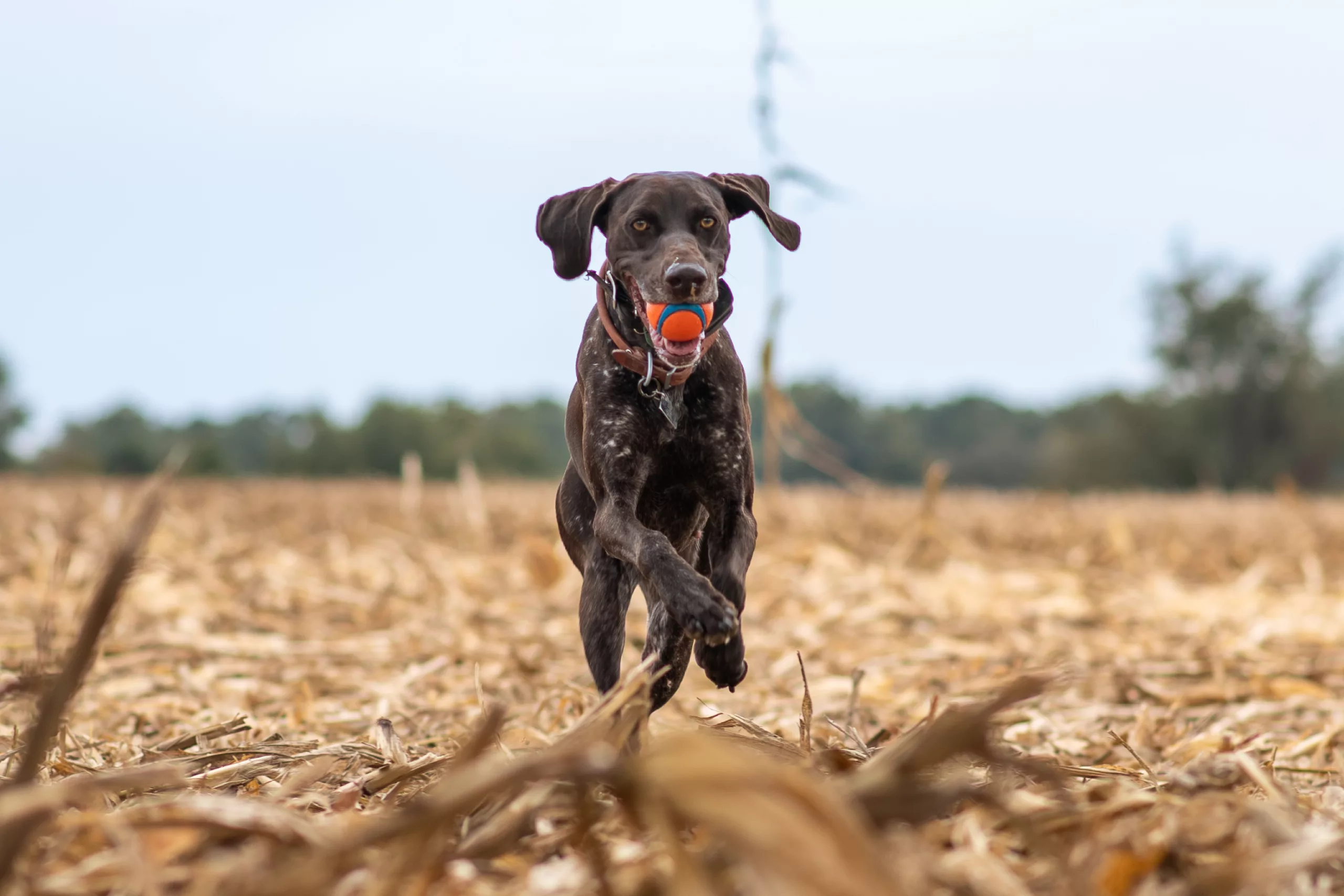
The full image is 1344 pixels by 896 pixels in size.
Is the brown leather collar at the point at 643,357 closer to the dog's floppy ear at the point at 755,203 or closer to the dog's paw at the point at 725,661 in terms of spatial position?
the dog's floppy ear at the point at 755,203

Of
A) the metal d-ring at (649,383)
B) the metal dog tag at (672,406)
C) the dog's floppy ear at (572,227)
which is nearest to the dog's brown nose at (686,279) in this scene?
the metal d-ring at (649,383)

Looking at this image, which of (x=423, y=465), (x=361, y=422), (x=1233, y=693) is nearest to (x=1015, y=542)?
(x=1233, y=693)

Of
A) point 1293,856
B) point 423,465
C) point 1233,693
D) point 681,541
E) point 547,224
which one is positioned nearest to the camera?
point 1293,856

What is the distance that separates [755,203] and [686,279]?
2.16 feet

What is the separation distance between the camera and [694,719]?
3.47 metres

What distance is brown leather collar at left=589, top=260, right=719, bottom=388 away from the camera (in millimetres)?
3562

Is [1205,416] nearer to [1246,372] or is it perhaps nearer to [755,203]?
[1246,372]

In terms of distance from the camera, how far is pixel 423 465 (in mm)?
45844

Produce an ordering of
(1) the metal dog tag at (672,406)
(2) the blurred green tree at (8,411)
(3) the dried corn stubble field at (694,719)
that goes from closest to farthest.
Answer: (3) the dried corn stubble field at (694,719) → (1) the metal dog tag at (672,406) → (2) the blurred green tree at (8,411)

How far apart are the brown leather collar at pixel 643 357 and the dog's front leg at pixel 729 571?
1.47ft

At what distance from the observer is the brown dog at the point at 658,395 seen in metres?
3.55

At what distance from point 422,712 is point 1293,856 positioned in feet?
12.2

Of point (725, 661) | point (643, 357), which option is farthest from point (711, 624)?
point (643, 357)

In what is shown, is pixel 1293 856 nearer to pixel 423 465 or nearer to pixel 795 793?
pixel 795 793
